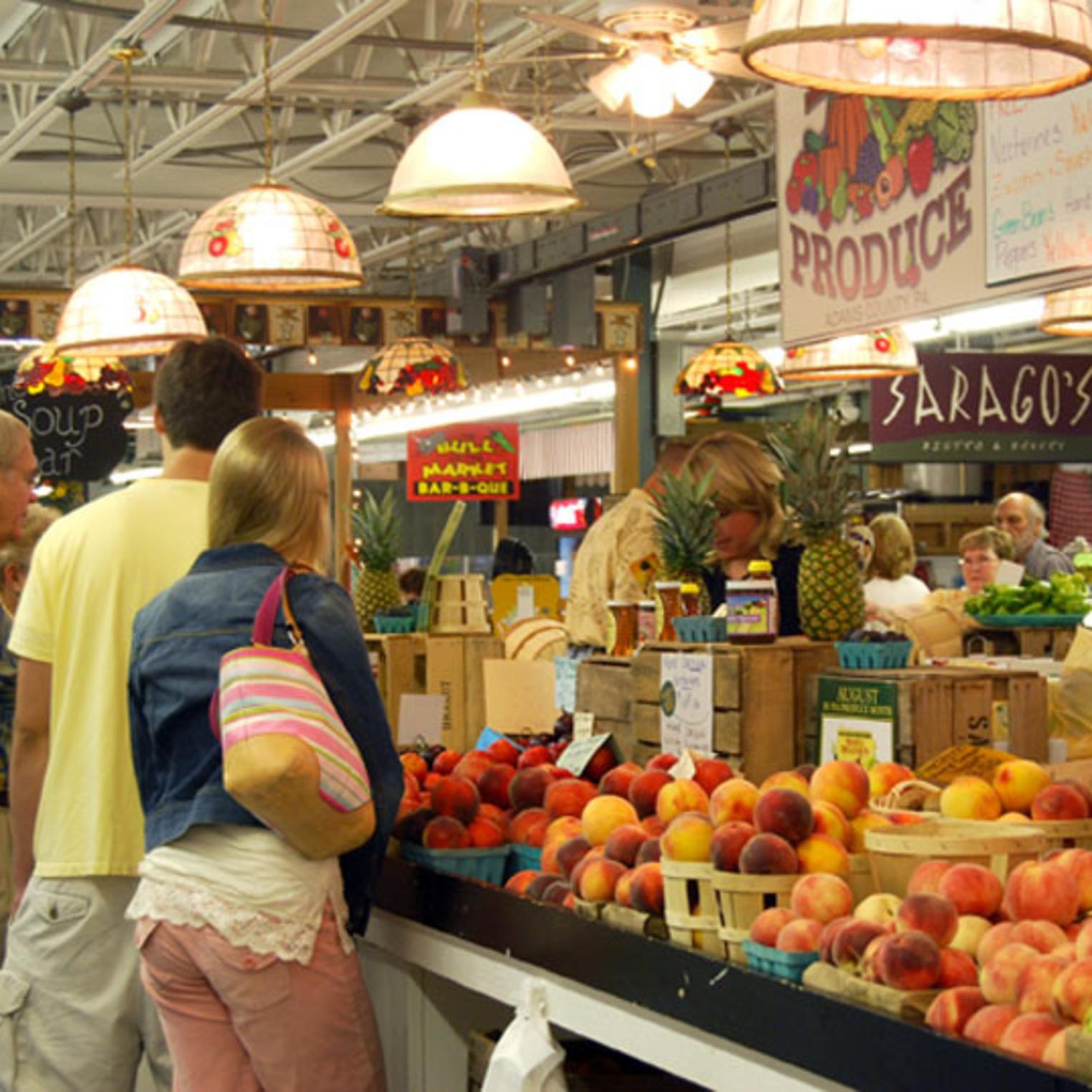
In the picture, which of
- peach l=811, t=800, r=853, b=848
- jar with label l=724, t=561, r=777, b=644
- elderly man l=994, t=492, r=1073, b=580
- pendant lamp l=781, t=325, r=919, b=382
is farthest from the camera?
elderly man l=994, t=492, r=1073, b=580

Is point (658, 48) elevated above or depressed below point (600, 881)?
above

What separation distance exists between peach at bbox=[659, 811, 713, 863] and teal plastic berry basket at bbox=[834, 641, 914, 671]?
30.1 inches

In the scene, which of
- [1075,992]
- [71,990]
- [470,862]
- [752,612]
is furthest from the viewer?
[752,612]

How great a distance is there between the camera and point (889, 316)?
4695 mm

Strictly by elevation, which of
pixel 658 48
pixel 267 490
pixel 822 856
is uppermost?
pixel 658 48

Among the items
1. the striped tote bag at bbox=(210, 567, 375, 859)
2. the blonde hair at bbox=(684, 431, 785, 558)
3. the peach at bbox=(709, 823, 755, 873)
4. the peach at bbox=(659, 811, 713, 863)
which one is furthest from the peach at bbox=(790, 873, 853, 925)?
the blonde hair at bbox=(684, 431, 785, 558)

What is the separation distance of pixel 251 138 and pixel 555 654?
8837 millimetres

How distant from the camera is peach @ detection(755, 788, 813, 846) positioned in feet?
9.23

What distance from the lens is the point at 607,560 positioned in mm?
5785

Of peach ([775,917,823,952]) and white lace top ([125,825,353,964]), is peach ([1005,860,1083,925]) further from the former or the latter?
white lace top ([125,825,353,964])

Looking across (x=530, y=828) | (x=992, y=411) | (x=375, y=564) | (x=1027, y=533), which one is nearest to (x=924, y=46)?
(x=530, y=828)

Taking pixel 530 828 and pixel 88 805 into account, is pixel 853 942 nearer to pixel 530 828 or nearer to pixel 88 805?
pixel 530 828

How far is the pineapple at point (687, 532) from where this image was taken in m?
4.27

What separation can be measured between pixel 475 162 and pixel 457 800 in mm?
1620
